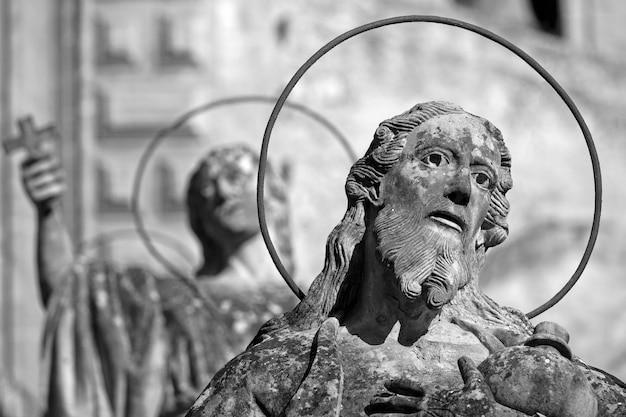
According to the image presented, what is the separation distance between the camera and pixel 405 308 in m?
7.71

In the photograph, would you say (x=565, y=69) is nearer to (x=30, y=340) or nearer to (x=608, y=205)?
(x=608, y=205)

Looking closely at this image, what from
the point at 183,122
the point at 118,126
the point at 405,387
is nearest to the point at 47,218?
the point at 183,122

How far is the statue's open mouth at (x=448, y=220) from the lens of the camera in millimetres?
7727

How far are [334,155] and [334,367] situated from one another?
1067 centimetres

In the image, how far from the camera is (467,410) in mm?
7191

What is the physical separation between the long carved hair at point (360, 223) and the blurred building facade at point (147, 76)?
10.0 metres

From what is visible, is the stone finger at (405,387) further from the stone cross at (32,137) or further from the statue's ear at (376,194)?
the stone cross at (32,137)

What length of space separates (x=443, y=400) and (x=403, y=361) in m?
0.35

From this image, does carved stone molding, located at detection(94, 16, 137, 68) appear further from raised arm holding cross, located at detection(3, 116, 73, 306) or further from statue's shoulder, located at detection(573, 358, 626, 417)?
statue's shoulder, located at detection(573, 358, 626, 417)

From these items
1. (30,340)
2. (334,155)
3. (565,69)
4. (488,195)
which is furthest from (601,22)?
(488,195)

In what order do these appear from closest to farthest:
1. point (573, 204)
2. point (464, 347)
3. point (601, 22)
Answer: point (464, 347) < point (573, 204) < point (601, 22)

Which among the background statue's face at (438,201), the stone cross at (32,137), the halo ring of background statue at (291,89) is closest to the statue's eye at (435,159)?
the background statue's face at (438,201)

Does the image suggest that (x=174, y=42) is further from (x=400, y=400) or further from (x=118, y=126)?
(x=400, y=400)

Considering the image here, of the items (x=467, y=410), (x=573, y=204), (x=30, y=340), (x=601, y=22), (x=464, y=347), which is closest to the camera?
(x=467, y=410)
